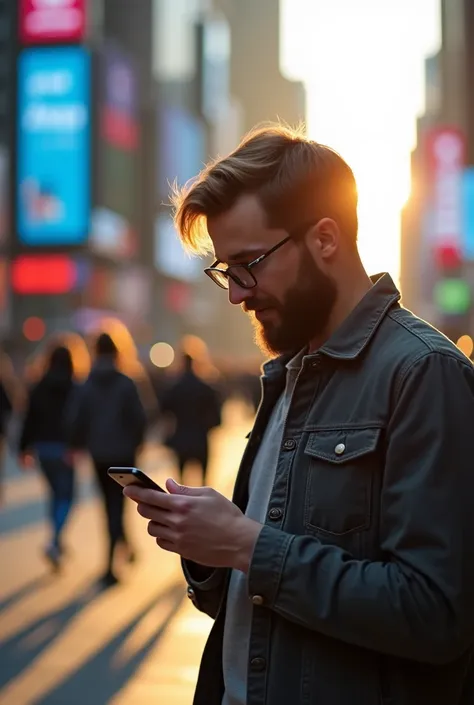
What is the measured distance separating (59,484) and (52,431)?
0.48m

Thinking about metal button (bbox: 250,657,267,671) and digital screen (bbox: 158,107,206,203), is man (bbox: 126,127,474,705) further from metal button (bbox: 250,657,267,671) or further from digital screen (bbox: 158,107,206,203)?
digital screen (bbox: 158,107,206,203)

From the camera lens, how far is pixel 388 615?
1.84 meters

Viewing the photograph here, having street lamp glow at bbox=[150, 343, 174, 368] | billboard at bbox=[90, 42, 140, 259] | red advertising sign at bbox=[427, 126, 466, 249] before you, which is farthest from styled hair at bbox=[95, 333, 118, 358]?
billboard at bbox=[90, 42, 140, 259]

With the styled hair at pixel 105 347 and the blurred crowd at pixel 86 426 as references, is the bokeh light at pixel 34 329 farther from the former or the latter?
the styled hair at pixel 105 347

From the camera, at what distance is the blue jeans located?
9.67m

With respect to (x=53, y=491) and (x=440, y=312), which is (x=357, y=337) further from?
(x=440, y=312)

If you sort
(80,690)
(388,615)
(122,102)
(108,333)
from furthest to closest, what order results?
(122,102)
(108,333)
(80,690)
(388,615)

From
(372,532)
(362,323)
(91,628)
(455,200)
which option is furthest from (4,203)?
(372,532)

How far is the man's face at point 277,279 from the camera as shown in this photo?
2150 mm

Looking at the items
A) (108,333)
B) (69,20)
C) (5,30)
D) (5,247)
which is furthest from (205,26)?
(108,333)

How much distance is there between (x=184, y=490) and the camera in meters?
2.06

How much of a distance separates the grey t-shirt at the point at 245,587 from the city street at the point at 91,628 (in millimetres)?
3423

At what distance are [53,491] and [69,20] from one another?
6576 centimetres

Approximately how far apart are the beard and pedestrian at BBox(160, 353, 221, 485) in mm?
9895
